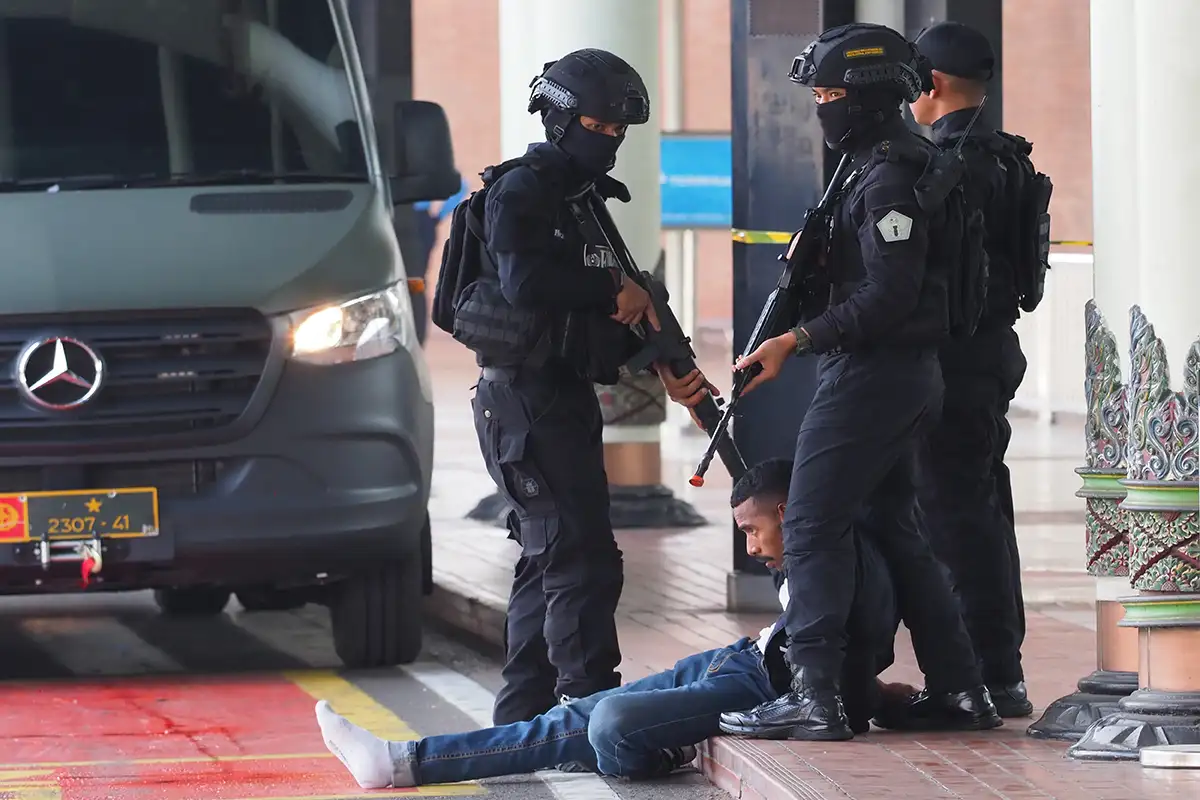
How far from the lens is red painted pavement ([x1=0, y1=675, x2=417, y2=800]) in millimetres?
6582

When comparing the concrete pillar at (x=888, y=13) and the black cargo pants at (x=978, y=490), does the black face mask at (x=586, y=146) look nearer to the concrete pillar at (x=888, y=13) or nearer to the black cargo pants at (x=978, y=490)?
the black cargo pants at (x=978, y=490)

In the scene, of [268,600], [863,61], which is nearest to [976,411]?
[863,61]

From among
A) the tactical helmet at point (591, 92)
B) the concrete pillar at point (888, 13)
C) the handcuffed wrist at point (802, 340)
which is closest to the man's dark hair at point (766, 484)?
the handcuffed wrist at point (802, 340)

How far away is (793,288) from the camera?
6.35 meters

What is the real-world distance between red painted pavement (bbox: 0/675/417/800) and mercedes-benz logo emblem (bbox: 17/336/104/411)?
102 centimetres

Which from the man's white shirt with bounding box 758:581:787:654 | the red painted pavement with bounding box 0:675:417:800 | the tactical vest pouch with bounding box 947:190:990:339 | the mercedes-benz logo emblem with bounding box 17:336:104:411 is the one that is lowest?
the red painted pavement with bounding box 0:675:417:800

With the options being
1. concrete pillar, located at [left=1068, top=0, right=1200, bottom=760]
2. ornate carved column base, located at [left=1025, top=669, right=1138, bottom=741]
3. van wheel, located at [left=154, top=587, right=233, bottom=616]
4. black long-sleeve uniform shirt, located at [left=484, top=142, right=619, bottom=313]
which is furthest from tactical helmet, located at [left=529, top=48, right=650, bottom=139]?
van wheel, located at [left=154, top=587, right=233, bottom=616]

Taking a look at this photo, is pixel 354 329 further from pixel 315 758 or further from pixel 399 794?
pixel 399 794

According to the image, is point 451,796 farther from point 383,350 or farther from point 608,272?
point 383,350

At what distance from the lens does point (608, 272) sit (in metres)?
6.56

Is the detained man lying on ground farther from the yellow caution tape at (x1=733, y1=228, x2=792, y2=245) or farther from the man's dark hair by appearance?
the yellow caution tape at (x1=733, y1=228, x2=792, y2=245)

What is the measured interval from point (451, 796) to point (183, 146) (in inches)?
127

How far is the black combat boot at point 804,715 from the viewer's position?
6145 millimetres

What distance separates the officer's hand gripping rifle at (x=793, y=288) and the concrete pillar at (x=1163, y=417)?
794 millimetres
